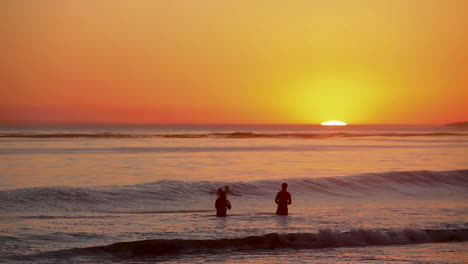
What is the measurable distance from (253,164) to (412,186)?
14.0 metres

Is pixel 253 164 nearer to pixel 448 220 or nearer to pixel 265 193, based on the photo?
pixel 265 193

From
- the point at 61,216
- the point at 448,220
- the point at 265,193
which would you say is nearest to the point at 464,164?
the point at 265,193

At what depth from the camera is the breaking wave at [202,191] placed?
79.3 feet

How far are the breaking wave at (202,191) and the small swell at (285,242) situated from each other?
742 centimetres

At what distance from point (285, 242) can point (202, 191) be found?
12410mm

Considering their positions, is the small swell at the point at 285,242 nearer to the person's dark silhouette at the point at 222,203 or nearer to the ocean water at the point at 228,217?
the ocean water at the point at 228,217

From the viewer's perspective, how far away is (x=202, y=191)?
93.7ft

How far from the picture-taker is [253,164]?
43.7 m

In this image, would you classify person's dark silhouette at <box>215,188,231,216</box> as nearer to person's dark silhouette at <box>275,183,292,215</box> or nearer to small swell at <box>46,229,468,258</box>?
person's dark silhouette at <box>275,183,292,215</box>

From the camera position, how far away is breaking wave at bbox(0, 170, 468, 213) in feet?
79.3

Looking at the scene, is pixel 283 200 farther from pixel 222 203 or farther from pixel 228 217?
pixel 222 203

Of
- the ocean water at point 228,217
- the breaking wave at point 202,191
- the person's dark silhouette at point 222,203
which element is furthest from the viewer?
the breaking wave at point 202,191

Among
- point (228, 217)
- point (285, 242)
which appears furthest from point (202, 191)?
point (285, 242)

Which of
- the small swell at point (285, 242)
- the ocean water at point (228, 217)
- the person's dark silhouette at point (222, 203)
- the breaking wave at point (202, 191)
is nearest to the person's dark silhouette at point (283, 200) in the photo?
the ocean water at point (228, 217)
